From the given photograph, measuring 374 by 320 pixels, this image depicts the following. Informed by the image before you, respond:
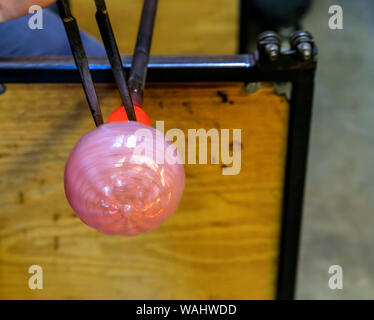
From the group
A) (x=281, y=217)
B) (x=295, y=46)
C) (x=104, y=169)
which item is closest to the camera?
(x=104, y=169)

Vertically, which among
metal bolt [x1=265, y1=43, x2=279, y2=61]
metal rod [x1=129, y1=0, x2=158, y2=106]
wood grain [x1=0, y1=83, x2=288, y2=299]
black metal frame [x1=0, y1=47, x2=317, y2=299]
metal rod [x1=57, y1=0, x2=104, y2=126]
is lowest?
wood grain [x1=0, y1=83, x2=288, y2=299]

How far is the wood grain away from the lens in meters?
0.60

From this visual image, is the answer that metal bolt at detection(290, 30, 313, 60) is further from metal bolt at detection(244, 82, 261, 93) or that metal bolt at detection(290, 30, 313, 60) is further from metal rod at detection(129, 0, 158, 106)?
metal rod at detection(129, 0, 158, 106)

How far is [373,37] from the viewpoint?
6.68ft

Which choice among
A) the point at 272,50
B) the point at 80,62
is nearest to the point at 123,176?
the point at 80,62

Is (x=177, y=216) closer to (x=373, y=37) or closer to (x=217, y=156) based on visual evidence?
(x=217, y=156)

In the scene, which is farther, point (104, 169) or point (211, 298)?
point (211, 298)

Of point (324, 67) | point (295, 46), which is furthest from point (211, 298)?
point (324, 67)

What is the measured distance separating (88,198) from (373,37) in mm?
2021

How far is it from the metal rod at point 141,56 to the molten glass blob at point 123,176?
102 millimetres

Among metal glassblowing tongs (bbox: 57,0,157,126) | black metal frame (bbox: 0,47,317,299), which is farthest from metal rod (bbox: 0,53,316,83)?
metal glassblowing tongs (bbox: 57,0,157,126)

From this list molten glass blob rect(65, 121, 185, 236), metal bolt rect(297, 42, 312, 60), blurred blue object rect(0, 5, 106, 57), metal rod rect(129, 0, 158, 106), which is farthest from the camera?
blurred blue object rect(0, 5, 106, 57)

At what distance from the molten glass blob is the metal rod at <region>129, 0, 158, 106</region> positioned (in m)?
0.10

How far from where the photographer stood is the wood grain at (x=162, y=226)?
1.96ft
